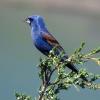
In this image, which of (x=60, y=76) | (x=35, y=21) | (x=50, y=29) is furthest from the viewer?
(x=50, y=29)

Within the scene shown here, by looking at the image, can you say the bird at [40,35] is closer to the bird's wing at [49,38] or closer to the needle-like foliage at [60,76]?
the bird's wing at [49,38]

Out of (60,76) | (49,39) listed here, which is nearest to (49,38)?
(49,39)

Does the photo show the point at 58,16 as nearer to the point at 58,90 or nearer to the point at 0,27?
the point at 0,27

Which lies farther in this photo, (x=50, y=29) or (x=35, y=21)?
(x=50, y=29)

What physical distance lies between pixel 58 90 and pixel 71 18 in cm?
1168

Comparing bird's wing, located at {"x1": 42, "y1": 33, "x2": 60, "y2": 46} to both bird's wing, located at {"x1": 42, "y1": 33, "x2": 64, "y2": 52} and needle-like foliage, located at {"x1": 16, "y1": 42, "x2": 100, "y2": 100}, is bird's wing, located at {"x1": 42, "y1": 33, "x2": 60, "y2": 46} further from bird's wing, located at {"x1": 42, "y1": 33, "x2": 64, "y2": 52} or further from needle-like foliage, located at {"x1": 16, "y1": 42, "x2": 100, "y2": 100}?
needle-like foliage, located at {"x1": 16, "y1": 42, "x2": 100, "y2": 100}

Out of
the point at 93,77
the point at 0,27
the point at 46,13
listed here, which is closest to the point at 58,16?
the point at 46,13

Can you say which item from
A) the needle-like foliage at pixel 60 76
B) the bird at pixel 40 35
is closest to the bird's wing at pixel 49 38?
the bird at pixel 40 35

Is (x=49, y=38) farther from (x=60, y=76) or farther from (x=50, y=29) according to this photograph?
(x=50, y=29)

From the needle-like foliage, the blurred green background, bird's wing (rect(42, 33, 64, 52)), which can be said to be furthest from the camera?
the blurred green background

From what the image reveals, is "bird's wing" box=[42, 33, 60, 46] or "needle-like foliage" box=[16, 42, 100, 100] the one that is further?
"bird's wing" box=[42, 33, 60, 46]

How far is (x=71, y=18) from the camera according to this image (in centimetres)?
1362

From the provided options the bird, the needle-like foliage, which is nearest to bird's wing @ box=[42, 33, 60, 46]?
the bird

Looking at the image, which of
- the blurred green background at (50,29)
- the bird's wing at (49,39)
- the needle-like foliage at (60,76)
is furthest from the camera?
the blurred green background at (50,29)
